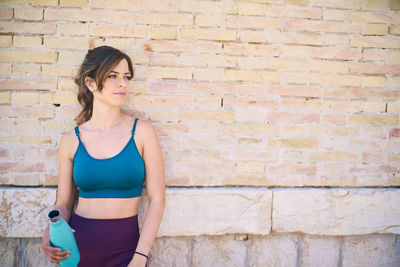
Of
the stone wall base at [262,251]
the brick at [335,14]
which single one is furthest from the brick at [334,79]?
the stone wall base at [262,251]

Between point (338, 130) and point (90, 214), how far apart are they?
215 centimetres

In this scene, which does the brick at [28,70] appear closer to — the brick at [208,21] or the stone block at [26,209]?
the stone block at [26,209]

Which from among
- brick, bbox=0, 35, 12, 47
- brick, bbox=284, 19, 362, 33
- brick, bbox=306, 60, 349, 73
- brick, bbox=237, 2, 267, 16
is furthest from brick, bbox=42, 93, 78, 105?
brick, bbox=306, 60, 349, 73

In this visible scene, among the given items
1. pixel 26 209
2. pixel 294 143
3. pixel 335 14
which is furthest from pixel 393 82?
pixel 26 209

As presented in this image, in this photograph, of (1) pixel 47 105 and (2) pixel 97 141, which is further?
(1) pixel 47 105

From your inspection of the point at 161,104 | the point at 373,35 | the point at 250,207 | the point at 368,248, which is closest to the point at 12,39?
the point at 161,104

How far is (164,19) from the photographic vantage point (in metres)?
2.26

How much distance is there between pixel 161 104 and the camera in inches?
89.9

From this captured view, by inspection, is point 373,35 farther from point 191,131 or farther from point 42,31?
point 42,31

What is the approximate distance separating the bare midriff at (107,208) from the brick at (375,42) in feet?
7.56

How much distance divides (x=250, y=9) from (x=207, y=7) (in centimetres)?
37

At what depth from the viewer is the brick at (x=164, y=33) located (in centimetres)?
226

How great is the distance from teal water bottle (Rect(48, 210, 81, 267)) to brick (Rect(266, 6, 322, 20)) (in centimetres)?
222

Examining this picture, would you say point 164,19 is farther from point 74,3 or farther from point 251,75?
point 251,75
